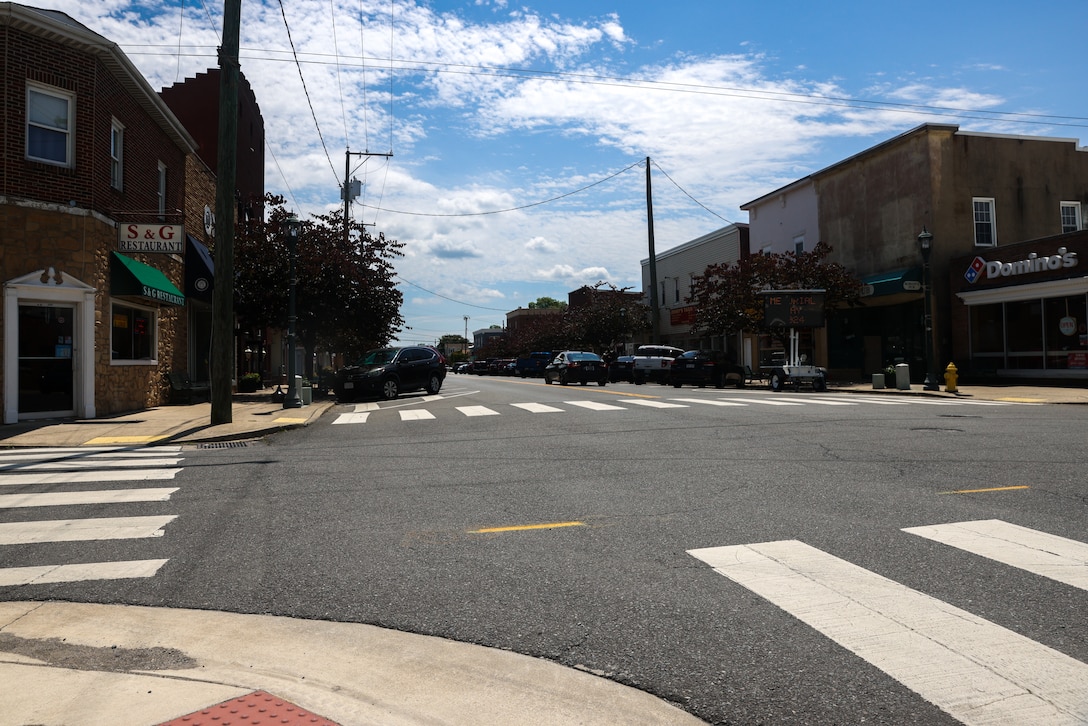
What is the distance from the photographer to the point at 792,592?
4.72 meters

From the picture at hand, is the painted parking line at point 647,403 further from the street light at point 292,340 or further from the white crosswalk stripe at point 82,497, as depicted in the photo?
the white crosswalk stripe at point 82,497

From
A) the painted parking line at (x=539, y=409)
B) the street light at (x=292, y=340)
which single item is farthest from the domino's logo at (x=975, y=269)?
the street light at (x=292, y=340)

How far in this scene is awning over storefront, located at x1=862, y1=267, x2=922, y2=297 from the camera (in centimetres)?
2978

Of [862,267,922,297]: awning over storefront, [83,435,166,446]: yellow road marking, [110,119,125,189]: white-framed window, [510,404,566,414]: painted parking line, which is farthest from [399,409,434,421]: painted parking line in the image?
[862,267,922,297]: awning over storefront

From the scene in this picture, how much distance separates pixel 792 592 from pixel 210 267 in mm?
22494

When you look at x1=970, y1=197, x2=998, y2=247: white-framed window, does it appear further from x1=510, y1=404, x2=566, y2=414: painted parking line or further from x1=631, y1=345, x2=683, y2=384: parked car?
x1=510, y1=404, x2=566, y2=414: painted parking line

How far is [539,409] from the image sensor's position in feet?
60.2

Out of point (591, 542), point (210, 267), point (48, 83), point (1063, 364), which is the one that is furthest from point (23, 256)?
point (1063, 364)

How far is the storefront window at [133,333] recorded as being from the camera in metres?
17.9

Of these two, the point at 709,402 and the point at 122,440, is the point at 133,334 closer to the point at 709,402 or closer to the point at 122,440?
the point at 122,440

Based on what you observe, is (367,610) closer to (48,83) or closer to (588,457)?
(588,457)

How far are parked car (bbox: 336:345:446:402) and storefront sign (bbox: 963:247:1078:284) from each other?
19.3m

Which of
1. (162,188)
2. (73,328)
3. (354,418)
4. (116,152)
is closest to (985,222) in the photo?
(354,418)

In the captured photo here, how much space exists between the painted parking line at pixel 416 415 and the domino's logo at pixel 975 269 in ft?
68.3
